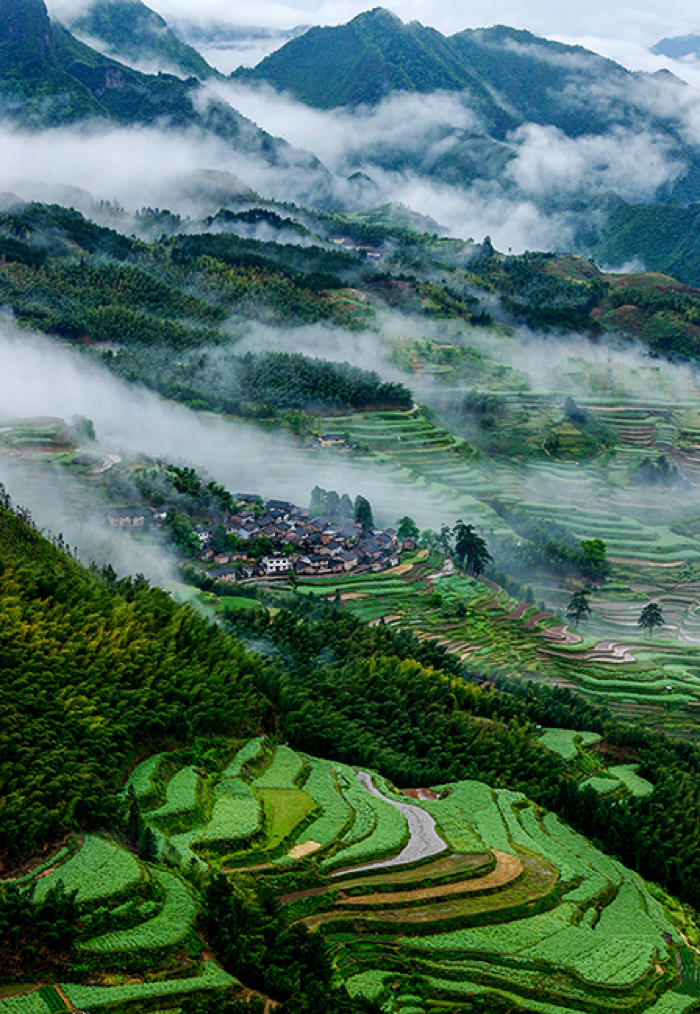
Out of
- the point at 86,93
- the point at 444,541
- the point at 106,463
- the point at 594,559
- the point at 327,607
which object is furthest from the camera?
the point at 86,93

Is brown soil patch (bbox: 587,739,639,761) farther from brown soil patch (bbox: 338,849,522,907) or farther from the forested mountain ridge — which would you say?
the forested mountain ridge

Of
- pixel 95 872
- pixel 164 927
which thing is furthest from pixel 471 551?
pixel 164 927

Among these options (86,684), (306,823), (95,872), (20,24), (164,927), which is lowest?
(306,823)

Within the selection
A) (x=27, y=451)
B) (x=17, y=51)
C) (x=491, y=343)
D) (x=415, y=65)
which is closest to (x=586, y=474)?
(x=491, y=343)

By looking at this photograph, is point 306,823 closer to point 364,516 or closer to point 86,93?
point 364,516

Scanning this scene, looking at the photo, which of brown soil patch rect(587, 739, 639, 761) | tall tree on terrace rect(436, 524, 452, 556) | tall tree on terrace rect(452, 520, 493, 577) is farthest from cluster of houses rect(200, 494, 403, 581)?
brown soil patch rect(587, 739, 639, 761)

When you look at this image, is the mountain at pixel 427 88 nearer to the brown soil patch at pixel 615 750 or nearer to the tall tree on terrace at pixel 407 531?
the tall tree on terrace at pixel 407 531
